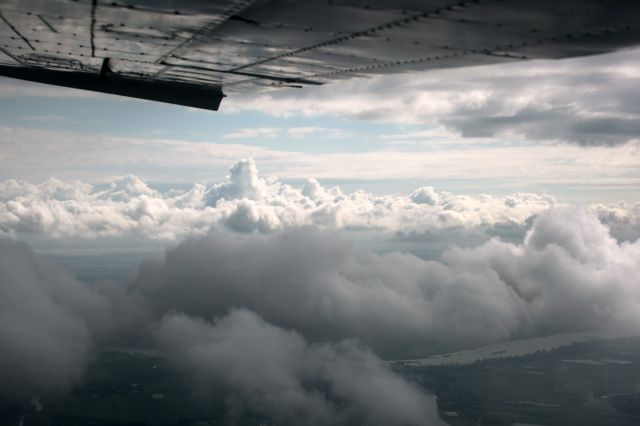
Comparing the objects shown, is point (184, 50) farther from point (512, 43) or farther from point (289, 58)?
point (512, 43)

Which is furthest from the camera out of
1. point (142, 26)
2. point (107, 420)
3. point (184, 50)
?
point (107, 420)

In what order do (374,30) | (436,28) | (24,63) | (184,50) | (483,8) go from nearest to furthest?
(483,8) → (436,28) → (374,30) → (184,50) → (24,63)

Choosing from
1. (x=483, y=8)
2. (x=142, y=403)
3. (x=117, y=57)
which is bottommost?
(x=142, y=403)

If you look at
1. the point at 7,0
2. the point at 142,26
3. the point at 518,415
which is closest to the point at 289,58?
the point at 142,26

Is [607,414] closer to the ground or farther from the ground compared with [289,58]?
closer to the ground

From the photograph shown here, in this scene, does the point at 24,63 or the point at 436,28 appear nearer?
the point at 436,28

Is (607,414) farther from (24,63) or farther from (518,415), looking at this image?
(24,63)

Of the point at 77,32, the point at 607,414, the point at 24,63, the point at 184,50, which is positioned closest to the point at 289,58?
the point at 184,50
